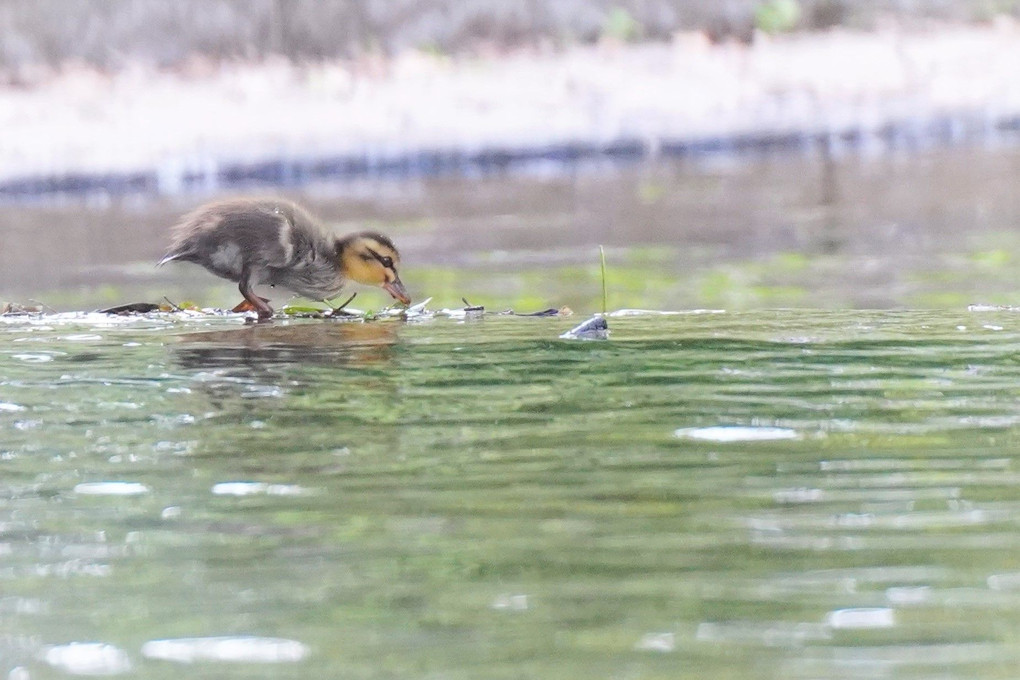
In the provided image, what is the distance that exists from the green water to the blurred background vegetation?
10687 mm

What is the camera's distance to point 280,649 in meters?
2.22

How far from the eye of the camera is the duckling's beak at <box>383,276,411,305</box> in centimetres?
661

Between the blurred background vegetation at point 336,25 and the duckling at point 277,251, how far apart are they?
8.51m

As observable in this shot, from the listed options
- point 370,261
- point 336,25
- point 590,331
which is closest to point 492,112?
point 336,25

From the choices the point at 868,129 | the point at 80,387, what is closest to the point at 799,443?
the point at 80,387

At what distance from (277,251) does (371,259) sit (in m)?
0.39

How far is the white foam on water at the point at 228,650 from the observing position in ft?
7.19

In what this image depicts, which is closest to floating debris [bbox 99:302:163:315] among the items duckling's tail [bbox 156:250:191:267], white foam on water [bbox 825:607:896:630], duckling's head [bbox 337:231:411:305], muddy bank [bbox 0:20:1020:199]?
duckling's tail [bbox 156:250:191:267]

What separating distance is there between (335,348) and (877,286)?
3.14 metres

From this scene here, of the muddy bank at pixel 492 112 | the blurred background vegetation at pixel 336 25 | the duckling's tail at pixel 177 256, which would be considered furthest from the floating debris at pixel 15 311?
the blurred background vegetation at pixel 336 25

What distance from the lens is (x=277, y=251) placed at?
653 centimetres

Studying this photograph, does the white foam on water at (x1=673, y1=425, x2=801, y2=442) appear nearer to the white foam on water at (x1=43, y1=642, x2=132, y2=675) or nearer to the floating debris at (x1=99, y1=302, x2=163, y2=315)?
the white foam on water at (x1=43, y1=642, x2=132, y2=675)

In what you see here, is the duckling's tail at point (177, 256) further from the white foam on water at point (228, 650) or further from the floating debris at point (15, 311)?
the white foam on water at point (228, 650)

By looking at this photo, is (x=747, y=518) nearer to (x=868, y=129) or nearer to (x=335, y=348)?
(x=335, y=348)
